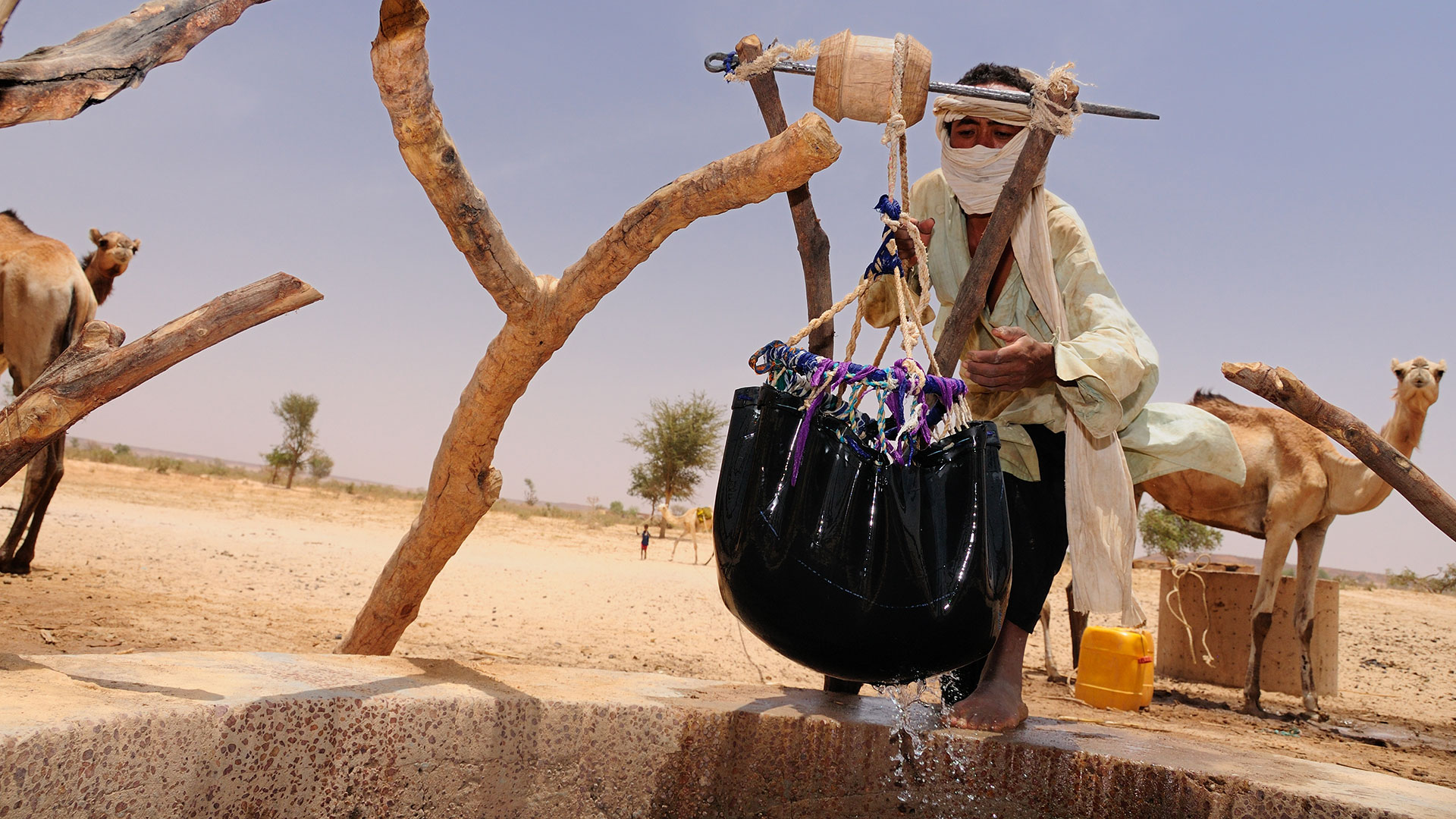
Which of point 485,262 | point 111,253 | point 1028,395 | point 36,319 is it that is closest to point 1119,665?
point 1028,395

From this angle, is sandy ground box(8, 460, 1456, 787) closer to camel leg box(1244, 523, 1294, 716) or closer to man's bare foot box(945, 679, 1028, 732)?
camel leg box(1244, 523, 1294, 716)

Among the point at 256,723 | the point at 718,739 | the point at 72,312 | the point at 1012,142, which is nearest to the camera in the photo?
the point at 256,723

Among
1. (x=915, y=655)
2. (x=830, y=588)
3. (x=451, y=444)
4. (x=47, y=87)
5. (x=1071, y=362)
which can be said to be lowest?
(x=915, y=655)

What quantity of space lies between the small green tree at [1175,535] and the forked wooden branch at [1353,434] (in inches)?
867

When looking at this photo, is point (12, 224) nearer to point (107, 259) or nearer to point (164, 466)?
point (107, 259)

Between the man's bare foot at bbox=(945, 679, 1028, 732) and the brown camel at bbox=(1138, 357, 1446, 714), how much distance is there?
4.32 meters

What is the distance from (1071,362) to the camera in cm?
241

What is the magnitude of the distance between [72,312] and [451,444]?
17.1ft

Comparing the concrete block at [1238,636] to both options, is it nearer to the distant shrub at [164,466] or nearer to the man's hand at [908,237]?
the man's hand at [908,237]

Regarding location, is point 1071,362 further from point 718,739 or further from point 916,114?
point 718,739

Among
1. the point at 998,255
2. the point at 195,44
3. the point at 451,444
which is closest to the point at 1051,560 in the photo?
the point at 998,255

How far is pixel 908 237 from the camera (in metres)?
2.61

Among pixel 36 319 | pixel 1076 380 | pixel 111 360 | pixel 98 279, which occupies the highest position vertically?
pixel 98 279

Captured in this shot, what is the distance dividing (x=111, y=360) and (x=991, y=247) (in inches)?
97.9
